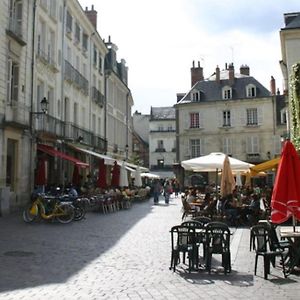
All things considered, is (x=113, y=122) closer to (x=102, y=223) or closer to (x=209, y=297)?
(x=102, y=223)

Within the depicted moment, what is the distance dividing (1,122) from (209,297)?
566 inches

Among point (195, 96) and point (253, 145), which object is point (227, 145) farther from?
point (195, 96)

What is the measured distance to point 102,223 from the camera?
1619 cm

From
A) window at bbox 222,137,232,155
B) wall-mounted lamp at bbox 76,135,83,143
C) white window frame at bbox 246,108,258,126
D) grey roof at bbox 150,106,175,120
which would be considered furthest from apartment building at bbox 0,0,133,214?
grey roof at bbox 150,106,175,120

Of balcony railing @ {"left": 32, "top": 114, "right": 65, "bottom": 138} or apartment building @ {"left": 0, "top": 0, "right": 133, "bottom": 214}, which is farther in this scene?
balcony railing @ {"left": 32, "top": 114, "right": 65, "bottom": 138}

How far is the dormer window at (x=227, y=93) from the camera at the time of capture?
5109 cm

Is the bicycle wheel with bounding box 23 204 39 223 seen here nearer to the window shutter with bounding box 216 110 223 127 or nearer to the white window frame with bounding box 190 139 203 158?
the white window frame with bounding box 190 139 203 158

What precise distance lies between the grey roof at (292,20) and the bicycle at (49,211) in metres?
18.5

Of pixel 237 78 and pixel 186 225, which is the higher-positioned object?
pixel 237 78

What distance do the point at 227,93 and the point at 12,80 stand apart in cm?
3395

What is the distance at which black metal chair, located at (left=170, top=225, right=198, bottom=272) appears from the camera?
27.2 ft

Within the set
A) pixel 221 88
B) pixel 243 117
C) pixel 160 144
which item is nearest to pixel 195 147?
pixel 243 117

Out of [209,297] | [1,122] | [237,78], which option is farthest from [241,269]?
[237,78]

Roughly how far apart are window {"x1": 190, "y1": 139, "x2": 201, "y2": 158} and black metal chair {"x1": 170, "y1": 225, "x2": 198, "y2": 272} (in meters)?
42.5
